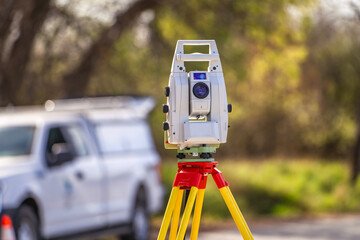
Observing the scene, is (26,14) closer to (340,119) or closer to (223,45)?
(223,45)

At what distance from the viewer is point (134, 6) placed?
16.6 metres

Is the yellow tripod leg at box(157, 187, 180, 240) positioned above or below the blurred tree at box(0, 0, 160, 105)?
below

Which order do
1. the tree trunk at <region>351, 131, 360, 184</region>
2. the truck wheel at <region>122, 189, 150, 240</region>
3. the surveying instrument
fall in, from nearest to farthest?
the surveying instrument → the truck wheel at <region>122, 189, 150, 240</region> → the tree trunk at <region>351, 131, 360, 184</region>

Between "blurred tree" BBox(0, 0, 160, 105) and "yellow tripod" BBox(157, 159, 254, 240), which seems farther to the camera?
"blurred tree" BBox(0, 0, 160, 105)

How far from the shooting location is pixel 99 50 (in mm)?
16672

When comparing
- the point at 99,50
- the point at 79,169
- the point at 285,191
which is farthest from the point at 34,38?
the point at 285,191

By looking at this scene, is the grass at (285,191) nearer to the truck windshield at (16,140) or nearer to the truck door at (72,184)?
the truck door at (72,184)

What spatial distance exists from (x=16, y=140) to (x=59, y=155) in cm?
63

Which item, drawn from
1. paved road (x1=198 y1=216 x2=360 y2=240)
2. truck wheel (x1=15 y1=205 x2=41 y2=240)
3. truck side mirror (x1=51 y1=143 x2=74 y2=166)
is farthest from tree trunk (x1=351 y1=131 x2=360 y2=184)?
truck wheel (x1=15 y1=205 x2=41 y2=240)

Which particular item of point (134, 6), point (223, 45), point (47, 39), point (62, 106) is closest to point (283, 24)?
point (223, 45)

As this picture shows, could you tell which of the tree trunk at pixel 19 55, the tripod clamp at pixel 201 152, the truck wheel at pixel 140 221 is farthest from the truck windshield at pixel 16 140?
the tripod clamp at pixel 201 152

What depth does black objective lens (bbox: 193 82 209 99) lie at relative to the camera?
573 centimetres

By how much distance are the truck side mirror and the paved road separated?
3.42 metres

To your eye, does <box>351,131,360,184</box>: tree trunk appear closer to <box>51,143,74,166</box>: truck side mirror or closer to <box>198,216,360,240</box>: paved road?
<box>198,216,360,240</box>: paved road
